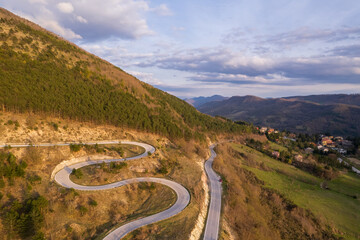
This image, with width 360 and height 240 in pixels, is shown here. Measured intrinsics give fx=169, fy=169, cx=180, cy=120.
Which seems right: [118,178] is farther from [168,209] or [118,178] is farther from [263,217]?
[263,217]

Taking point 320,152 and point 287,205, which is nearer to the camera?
point 287,205

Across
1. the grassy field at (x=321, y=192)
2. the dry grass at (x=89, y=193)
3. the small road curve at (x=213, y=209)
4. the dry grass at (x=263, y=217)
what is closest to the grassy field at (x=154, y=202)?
the dry grass at (x=89, y=193)

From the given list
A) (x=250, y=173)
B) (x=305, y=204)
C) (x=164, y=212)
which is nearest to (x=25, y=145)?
(x=164, y=212)

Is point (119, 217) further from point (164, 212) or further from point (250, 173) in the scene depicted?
point (250, 173)

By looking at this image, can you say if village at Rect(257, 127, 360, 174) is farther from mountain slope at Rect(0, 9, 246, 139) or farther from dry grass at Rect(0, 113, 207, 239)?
dry grass at Rect(0, 113, 207, 239)

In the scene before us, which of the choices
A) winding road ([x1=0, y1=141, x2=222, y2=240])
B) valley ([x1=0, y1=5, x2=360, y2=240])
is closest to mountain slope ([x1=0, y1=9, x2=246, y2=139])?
valley ([x1=0, y1=5, x2=360, y2=240])

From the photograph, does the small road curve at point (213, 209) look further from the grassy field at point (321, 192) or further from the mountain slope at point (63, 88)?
the mountain slope at point (63, 88)

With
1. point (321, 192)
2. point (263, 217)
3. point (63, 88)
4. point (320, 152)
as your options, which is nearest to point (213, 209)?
point (263, 217)
